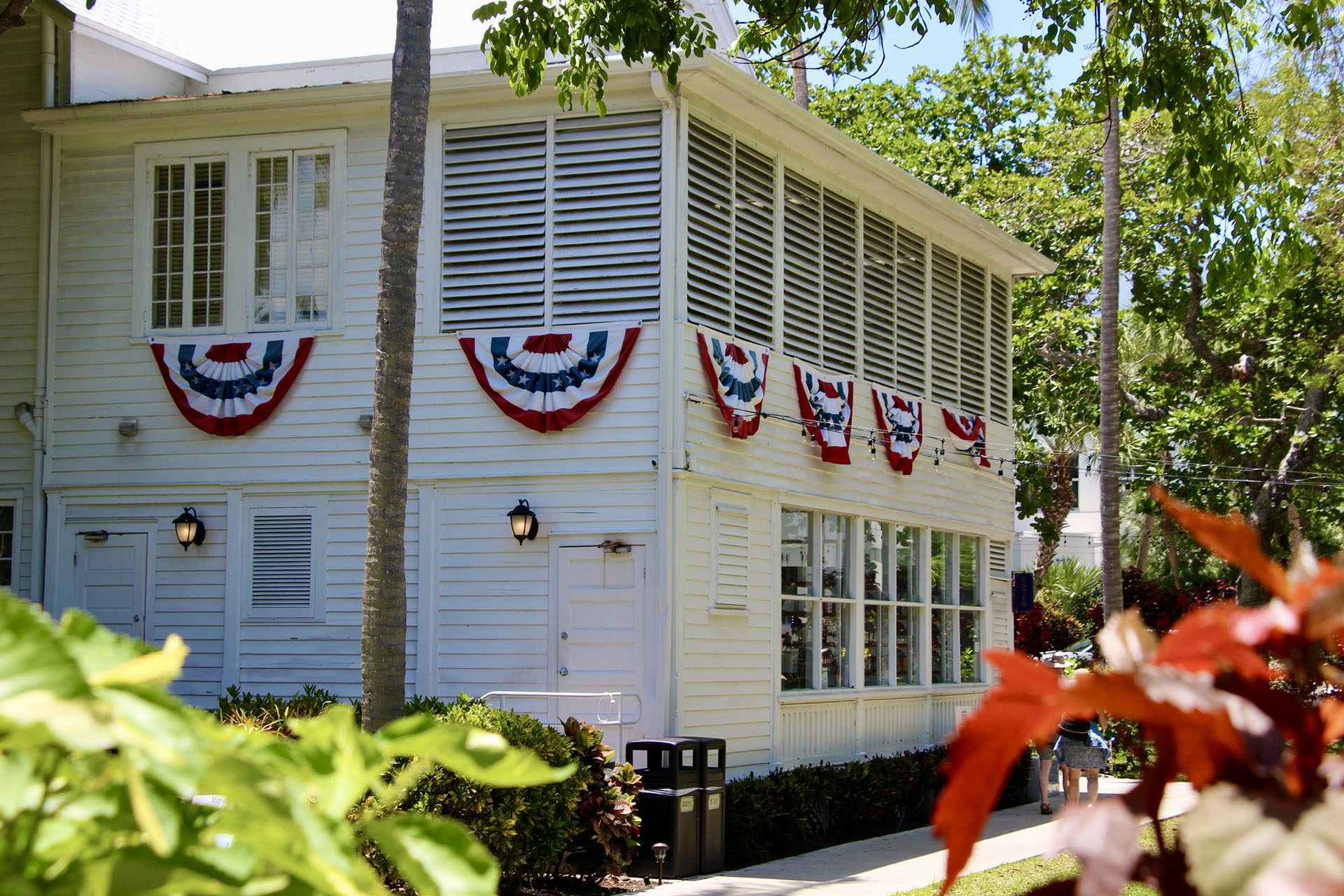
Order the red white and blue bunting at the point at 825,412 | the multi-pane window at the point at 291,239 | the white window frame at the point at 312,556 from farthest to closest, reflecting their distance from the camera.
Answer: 1. the red white and blue bunting at the point at 825,412
2. the multi-pane window at the point at 291,239
3. the white window frame at the point at 312,556

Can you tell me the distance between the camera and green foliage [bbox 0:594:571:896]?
0.84 metres

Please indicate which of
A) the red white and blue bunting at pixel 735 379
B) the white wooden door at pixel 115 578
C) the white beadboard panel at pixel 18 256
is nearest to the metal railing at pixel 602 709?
the red white and blue bunting at pixel 735 379

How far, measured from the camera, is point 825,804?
555 inches

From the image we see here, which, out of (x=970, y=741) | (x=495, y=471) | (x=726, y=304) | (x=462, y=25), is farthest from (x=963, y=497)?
(x=970, y=741)

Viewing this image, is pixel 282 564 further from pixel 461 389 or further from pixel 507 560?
pixel 461 389

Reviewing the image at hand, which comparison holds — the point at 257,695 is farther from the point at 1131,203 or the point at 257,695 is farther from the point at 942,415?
the point at 1131,203

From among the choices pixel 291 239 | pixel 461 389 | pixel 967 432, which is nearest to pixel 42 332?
pixel 291 239

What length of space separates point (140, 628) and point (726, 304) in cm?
670

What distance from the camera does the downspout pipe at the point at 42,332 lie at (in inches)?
567

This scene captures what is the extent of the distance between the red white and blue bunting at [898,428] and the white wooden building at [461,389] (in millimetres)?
352

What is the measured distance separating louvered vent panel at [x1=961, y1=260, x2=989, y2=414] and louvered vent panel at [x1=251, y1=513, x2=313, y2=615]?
912 cm

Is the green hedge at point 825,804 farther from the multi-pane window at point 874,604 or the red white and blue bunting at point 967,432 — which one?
the red white and blue bunting at point 967,432

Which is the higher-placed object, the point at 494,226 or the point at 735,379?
the point at 494,226

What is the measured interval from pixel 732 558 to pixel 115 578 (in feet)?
20.6
